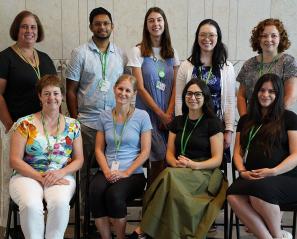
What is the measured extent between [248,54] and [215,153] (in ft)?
4.66

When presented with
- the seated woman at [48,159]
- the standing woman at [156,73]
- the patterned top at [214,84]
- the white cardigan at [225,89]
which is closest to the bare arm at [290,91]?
the white cardigan at [225,89]

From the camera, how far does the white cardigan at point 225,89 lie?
3.04m

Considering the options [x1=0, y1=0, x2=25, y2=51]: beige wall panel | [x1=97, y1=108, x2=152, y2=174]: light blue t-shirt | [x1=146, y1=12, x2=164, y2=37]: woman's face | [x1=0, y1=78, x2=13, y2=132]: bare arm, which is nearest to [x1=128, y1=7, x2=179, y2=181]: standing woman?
[x1=146, y1=12, x2=164, y2=37]: woman's face

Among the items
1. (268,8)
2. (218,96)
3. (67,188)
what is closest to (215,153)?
(218,96)

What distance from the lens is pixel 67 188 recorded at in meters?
2.65

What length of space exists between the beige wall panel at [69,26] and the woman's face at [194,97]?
1.38 metres

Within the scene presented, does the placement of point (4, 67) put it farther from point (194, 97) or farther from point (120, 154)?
point (194, 97)

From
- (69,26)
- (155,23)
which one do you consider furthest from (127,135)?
(69,26)

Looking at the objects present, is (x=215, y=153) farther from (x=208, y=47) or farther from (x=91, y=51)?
(x=91, y=51)

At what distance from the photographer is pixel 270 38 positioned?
298 centimetres

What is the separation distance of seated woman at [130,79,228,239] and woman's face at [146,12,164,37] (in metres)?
0.53

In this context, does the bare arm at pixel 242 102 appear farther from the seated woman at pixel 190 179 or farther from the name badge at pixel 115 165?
the name badge at pixel 115 165

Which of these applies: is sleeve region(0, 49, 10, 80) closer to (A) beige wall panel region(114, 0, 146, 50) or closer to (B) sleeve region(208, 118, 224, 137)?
(A) beige wall panel region(114, 0, 146, 50)

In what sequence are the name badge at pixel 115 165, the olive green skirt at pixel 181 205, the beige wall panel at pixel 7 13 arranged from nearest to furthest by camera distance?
the olive green skirt at pixel 181 205 < the name badge at pixel 115 165 < the beige wall panel at pixel 7 13
